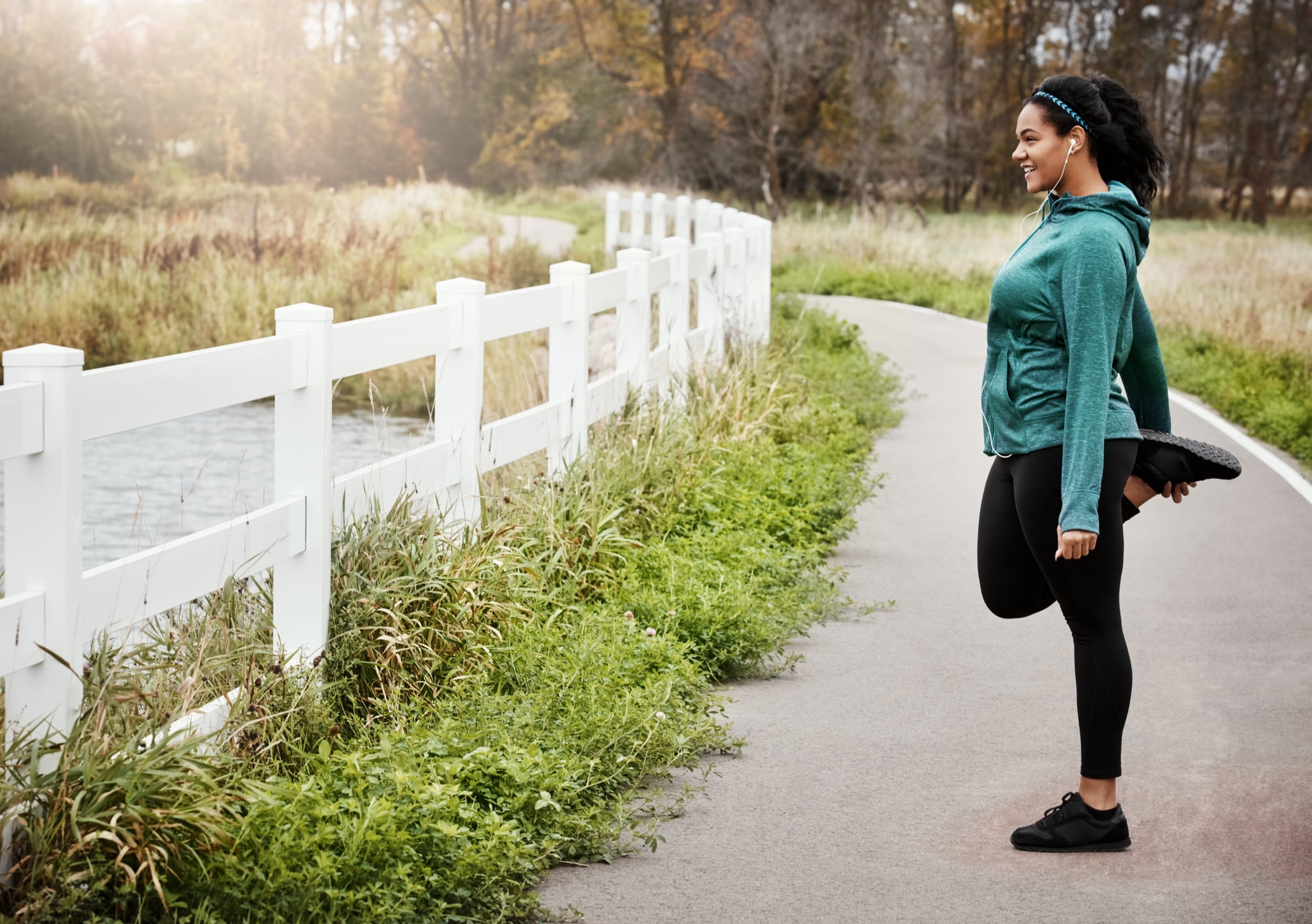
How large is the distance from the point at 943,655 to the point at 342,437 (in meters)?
10.4

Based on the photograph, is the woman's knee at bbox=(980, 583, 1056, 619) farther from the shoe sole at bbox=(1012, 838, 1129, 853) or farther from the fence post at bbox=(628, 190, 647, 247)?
the fence post at bbox=(628, 190, 647, 247)

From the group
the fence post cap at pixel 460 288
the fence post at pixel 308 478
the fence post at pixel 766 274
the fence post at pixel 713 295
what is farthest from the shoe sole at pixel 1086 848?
the fence post at pixel 766 274

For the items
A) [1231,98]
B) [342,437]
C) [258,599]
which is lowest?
[342,437]

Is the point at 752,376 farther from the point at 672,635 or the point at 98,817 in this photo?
the point at 98,817

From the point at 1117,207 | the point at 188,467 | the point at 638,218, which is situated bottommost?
the point at 188,467

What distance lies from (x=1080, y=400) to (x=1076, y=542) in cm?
38

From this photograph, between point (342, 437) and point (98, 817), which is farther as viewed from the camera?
point (342, 437)

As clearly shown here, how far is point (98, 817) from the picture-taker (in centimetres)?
341

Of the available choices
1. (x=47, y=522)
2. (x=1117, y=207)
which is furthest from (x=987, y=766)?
(x=47, y=522)

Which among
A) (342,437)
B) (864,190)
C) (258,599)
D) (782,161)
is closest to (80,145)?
(782,161)

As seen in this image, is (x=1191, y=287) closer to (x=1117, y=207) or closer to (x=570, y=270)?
(x=570, y=270)

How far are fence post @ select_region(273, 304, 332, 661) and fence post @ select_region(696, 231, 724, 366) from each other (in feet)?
21.2

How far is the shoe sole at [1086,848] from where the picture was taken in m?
4.22

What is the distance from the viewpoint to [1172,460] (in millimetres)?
4227
